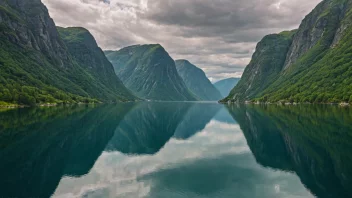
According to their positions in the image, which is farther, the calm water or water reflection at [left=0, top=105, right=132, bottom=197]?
water reflection at [left=0, top=105, right=132, bottom=197]

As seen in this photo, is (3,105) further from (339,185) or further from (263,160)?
(339,185)

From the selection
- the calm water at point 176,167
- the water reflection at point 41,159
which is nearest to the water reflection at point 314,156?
the calm water at point 176,167

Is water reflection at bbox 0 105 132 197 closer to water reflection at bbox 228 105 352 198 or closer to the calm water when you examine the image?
the calm water

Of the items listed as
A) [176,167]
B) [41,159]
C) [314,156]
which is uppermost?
[41,159]

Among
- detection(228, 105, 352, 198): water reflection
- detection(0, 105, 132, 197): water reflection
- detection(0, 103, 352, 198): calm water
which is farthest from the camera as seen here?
detection(228, 105, 352, 198): water reflection

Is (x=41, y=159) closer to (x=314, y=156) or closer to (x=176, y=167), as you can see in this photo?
(x=176, y=167)

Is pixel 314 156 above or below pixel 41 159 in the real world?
below

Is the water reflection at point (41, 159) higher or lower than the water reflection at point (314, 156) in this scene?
higher

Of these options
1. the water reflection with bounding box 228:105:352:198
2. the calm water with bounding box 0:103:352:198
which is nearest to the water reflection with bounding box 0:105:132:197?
the calm water with bounding box 0:103:352:198

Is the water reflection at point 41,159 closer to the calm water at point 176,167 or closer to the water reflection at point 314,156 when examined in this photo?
the calm water at point 176,167

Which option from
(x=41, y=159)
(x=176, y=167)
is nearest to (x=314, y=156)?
(x=176, y=167)

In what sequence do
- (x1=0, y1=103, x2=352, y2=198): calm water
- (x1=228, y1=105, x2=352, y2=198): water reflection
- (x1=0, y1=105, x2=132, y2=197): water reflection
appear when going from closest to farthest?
1. (x1=0, y1=103, x2=352, y2=198): calm water
2. (x1=0, y1=105, x2=132, y2=197): water reflection
3. (x1=228, y1=105, x2=352, y2=198): water reflection

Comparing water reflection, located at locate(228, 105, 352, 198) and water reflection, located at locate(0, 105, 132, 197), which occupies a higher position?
water reflection, located at locate(0, 105, 132, 197)
